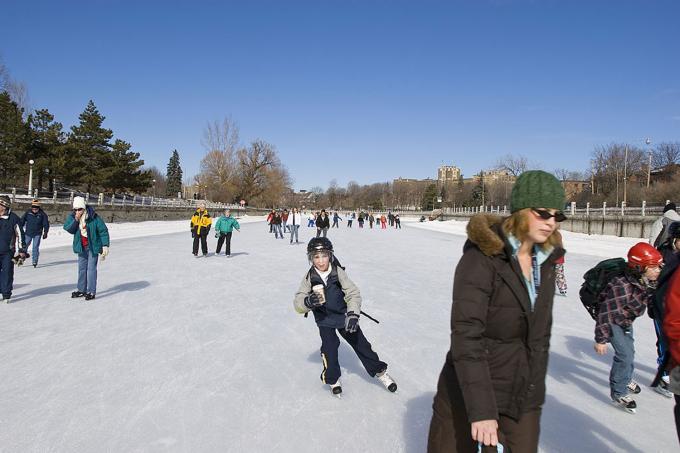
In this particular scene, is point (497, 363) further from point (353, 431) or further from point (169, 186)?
point (169, 186)

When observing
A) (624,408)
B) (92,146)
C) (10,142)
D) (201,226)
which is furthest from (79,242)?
(92,146)

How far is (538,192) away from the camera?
168 centimetres

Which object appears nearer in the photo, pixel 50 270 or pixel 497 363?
pixel 497 363

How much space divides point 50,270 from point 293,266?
5394 millimetres

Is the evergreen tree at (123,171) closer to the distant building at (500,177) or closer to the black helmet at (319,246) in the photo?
the black helmet at (319,246)

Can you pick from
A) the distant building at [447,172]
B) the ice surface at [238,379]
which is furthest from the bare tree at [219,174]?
the distant building at [447,172]

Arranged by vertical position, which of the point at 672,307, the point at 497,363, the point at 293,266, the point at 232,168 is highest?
the point at 232,168

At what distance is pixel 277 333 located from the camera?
17.6ft

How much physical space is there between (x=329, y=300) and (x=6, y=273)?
5.53m

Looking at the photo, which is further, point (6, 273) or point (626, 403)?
point (6, 273)

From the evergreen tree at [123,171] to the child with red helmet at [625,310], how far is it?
41170 millimetres

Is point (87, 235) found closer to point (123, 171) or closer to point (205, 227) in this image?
point (205, 227)

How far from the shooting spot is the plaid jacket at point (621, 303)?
3.29m

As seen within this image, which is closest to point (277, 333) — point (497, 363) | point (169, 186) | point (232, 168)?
point (497, 363)
